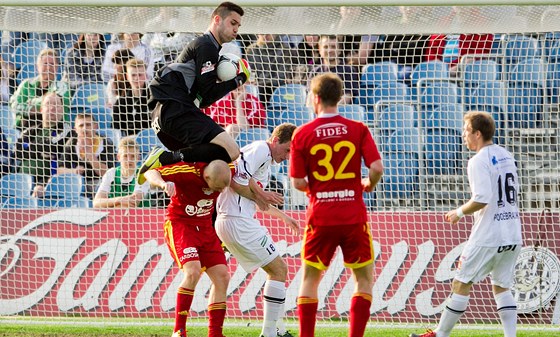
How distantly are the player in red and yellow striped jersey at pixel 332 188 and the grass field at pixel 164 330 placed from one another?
2.78 meters

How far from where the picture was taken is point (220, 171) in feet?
25.8

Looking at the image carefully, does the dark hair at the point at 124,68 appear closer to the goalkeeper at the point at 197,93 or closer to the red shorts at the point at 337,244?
the goalkeeper at the point at 197,93

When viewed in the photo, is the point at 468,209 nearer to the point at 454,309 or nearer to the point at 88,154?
the point at 454,309

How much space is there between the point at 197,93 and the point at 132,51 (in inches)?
164

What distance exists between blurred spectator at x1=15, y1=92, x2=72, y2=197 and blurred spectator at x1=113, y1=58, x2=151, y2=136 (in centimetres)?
68

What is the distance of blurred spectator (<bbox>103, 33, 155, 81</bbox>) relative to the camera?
11688mm

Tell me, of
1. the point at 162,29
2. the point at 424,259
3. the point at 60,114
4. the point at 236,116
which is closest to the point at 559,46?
the point at 424,259

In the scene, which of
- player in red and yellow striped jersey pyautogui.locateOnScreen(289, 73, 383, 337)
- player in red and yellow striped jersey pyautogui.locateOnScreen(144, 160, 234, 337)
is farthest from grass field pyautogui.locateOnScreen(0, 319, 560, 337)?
player in red and yellow striped jersey pyautogui.locateOnScreen(289, 73, 383, 337)

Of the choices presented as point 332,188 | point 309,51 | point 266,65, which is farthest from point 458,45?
point 332,188

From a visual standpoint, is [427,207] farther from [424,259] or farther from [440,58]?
[440,58]

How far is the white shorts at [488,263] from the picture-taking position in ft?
26.4

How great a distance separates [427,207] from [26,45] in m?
5.51

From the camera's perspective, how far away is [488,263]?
809 cm

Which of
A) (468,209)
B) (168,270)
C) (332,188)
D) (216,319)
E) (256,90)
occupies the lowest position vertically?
(216,319)
